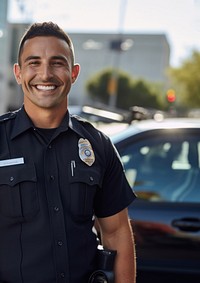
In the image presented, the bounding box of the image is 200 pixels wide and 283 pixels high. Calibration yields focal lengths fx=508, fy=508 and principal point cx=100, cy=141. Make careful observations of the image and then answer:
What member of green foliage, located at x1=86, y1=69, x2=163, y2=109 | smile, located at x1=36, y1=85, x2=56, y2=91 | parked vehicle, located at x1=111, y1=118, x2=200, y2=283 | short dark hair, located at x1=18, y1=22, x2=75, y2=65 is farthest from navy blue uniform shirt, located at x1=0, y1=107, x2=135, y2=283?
green foliage, located at x1=86, y1=69, x2=163, y2=109

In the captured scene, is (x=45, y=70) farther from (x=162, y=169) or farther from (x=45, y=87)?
Result: (x=162, y=169)

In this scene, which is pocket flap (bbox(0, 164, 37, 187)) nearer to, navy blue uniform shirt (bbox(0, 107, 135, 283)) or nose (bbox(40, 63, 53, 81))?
navy blue uniform shirt (bbox(0, 107, 135, 283))

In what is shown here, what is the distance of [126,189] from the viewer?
6.34ft

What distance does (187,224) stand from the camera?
9.34 ft

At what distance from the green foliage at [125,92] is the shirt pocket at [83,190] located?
46094 mm

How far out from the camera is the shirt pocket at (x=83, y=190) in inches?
67.6

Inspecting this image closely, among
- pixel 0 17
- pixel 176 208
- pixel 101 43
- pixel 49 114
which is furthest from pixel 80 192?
pixel 101 43

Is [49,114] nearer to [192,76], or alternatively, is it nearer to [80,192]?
[80,192]

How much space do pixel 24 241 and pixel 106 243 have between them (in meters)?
0.40

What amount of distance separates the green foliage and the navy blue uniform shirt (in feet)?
151

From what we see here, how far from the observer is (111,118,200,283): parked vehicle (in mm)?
2848

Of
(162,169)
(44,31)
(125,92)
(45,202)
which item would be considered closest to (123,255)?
(45,202)

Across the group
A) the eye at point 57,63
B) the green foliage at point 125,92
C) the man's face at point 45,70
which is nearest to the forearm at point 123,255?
the man's face at point 45,70

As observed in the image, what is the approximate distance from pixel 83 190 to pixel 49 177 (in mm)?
132
